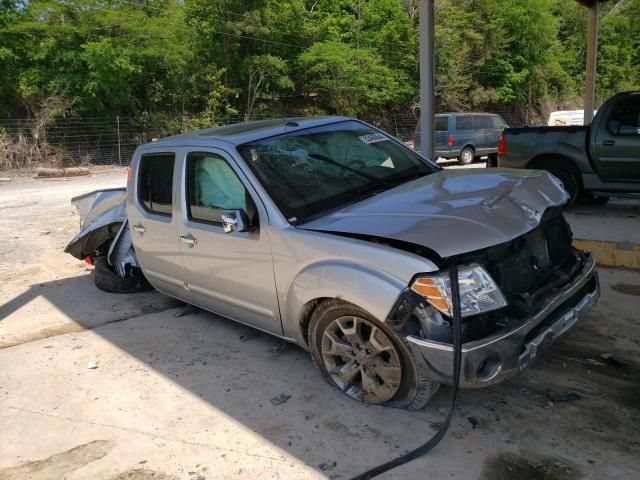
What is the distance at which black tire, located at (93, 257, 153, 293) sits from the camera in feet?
19.9

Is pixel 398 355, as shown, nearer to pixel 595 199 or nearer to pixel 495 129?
pixel 595 199

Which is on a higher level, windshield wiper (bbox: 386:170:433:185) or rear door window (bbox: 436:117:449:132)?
rear door window (bbox: 436:117:449:132)

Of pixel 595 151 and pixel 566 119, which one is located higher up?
pixel 566 119

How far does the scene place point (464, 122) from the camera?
1952 cm

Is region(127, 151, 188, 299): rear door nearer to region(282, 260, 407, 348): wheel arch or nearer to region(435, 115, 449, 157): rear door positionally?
region(282, 260, 407, 348): wheel arch

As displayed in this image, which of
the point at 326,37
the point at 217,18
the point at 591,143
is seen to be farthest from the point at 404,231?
the point at 326,37

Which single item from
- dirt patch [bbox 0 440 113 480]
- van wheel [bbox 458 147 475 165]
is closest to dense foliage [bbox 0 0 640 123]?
van wheel [bbox 458 147 475 165]

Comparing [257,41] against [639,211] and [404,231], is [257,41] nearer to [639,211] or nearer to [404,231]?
[639,211]

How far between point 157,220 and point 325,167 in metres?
1.61

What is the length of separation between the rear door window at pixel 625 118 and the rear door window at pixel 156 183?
681 cm

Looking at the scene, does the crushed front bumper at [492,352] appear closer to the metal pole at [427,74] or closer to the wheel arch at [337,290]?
the wheel arch at [337,290]

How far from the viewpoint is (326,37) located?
109 ft

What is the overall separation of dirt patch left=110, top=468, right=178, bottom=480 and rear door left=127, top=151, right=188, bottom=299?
1905 millimetres

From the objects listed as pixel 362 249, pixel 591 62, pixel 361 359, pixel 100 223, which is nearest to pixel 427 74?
pixel 100 223
